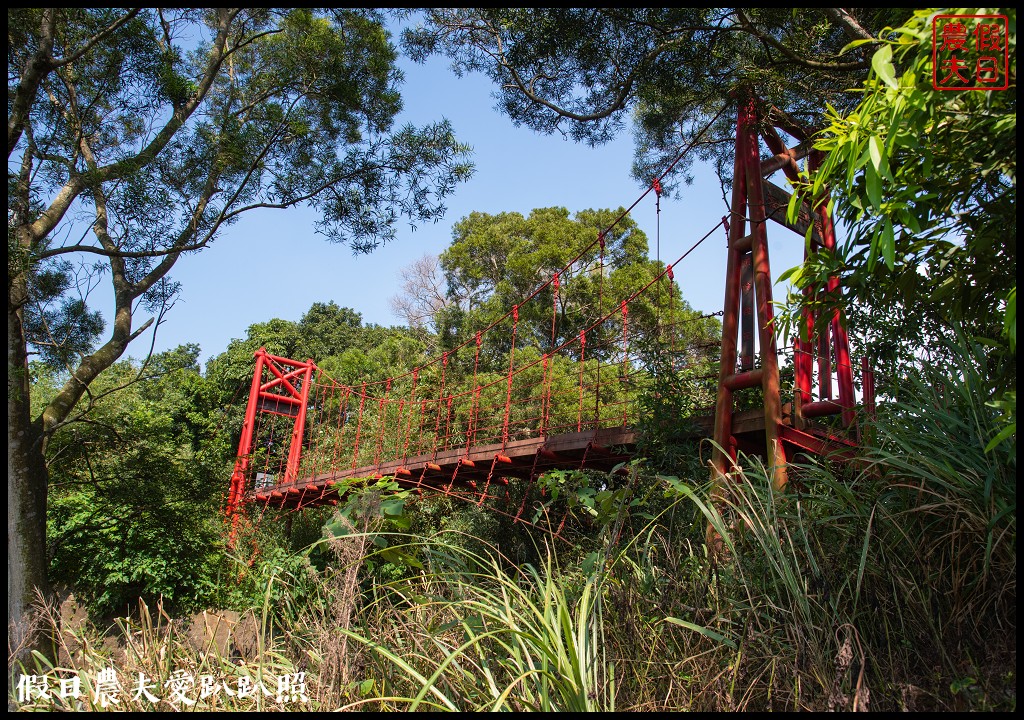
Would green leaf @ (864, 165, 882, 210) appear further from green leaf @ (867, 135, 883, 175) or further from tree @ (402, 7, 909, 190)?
tree @ (402, 7, 909, 190)

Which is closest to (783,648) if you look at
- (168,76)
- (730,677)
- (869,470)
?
(730,677)

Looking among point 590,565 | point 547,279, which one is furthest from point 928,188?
point 547,279

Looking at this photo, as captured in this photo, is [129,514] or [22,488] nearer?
[22,488]

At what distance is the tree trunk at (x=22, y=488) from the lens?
13.1 feet

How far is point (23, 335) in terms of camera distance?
13.7 feet

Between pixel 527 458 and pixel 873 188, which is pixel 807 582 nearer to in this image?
pixel 873 188

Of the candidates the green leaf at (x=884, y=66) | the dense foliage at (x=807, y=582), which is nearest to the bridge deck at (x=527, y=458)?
the dense foliage at (x=807, y=582)

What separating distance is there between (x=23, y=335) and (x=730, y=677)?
13.6 feet

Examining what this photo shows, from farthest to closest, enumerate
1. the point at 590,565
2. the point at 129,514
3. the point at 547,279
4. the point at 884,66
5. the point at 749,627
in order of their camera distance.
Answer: the point at 547,279
the point at 129,514
the point at 590,565
the point at 749,627
the point at 884,66

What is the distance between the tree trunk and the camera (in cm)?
400

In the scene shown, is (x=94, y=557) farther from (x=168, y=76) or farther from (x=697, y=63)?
(x=697, y=63)

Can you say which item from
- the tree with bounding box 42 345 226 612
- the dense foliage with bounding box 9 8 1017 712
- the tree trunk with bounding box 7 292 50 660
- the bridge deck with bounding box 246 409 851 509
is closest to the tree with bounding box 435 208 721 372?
the bridge deck with bounding box 246 409 851 509

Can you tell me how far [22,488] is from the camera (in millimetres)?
4098

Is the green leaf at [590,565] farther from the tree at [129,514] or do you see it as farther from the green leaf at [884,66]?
the tree at [129,514]
